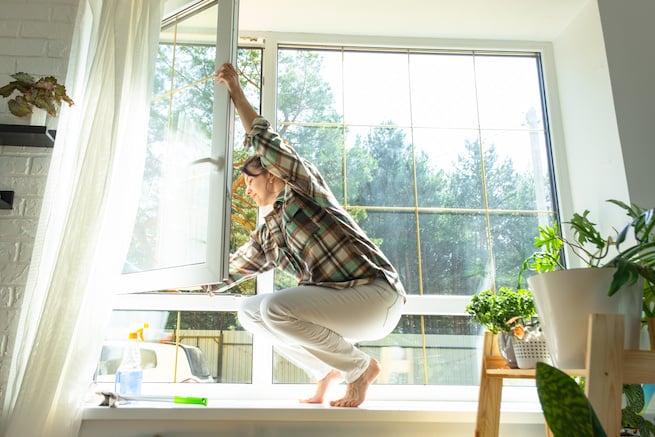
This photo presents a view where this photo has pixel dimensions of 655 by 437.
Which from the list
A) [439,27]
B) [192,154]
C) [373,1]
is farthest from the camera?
[439,27]

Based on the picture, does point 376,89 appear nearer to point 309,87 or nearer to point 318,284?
point 309,87

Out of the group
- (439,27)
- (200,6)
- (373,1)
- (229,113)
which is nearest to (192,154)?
(229,113)

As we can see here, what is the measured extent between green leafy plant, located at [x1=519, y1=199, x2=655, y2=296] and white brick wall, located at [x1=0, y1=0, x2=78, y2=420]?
1.71m

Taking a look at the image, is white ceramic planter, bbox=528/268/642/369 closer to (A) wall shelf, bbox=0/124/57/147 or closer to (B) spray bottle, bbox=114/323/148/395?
(B) spray bottle, bbox=114/323/148/395

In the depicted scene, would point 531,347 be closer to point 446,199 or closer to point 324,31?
point 446,199

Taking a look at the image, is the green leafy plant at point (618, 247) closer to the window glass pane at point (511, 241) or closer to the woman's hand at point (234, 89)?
the window glass pane at point (511, 241)

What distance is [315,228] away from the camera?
1824 mm

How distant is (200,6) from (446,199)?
4.13 ft

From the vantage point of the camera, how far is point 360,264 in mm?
1792

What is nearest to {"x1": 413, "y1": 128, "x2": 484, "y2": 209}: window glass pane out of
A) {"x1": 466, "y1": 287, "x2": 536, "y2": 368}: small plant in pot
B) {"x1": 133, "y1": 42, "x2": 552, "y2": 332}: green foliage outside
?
{"x1": 133, "y1": 42, "x2": 552, "y2": 332}: green foliage outside

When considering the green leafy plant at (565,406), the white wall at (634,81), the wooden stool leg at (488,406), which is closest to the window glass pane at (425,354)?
the wooden stool leg at (488,406)

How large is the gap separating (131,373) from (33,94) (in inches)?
40.6

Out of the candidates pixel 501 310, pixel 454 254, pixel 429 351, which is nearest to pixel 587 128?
pixel 454 254

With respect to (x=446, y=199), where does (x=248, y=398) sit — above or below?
below
